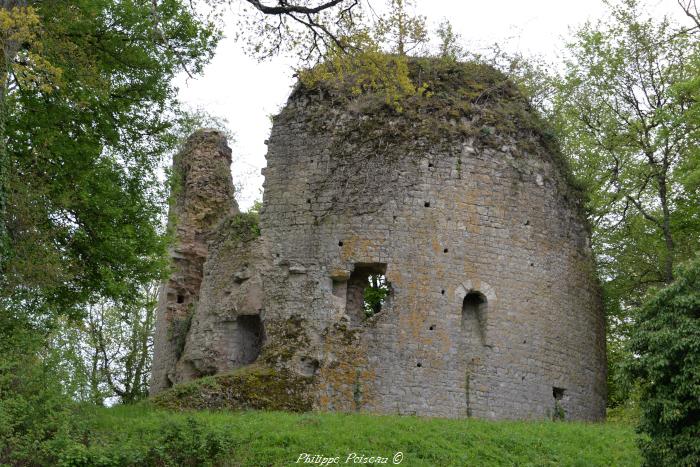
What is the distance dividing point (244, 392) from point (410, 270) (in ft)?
12.1

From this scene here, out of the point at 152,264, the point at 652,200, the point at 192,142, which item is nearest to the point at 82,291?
the point at 152,264

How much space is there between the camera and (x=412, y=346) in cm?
1605

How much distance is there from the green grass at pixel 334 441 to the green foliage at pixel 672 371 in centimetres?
146

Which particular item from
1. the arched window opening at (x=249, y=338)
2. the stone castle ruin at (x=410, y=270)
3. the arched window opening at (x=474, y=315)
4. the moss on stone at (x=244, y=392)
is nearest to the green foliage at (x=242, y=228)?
the stone castle ruin at (x=410, y=270)

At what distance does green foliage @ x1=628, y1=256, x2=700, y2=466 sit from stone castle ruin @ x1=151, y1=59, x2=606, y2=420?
4806mm

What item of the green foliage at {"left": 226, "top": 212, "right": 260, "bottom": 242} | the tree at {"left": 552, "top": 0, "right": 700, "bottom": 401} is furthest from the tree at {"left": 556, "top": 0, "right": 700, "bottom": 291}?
the green foliage at {"left": 226, "top": 212, "right": 260, "bottom": 242}

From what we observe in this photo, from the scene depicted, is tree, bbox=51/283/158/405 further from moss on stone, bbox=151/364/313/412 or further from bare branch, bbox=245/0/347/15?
bare branch, bbox=245/0/347/15

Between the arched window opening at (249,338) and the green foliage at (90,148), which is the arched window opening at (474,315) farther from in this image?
the green foliage at (90,148)

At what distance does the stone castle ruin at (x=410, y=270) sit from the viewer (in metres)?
16.0

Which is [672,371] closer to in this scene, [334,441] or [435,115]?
[334,441]

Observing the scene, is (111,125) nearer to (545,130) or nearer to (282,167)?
(282,167)

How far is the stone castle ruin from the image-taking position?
16.0 metres

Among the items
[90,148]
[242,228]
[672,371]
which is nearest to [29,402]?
[90,148]

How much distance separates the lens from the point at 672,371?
37.1 feet
